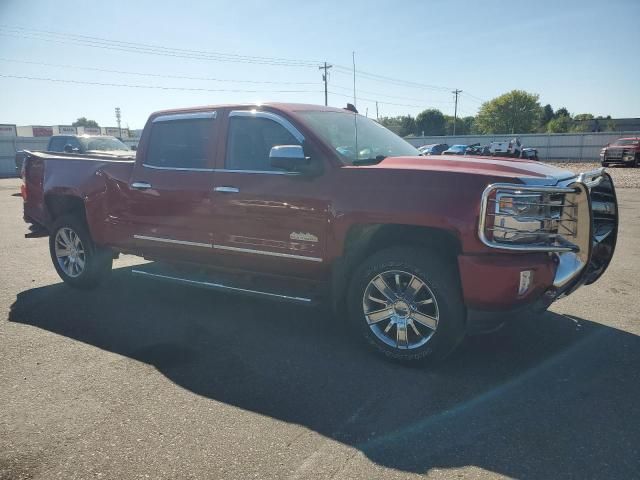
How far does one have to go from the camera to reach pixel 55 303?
5367 millimetres

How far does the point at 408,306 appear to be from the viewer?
145 inches

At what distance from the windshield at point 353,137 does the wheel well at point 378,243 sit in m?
0.59

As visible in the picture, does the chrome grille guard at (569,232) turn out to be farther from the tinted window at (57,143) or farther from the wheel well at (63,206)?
the tinted window at (57,143)

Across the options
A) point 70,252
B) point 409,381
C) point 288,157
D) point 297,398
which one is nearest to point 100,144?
point 70,252

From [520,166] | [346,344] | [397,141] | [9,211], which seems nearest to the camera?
[520,166]

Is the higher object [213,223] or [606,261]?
[213,223]

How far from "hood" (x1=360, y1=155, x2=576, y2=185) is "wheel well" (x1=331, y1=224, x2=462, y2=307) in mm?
451

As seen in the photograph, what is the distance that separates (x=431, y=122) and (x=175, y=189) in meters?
101

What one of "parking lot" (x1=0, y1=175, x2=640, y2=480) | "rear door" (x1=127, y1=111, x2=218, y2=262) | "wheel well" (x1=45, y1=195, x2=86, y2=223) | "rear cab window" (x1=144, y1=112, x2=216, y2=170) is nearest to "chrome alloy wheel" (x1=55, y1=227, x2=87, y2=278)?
"wheel well" (x1=45, y1=195, x2=86, y2=223)

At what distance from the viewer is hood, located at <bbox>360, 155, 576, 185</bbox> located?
11.2 feet

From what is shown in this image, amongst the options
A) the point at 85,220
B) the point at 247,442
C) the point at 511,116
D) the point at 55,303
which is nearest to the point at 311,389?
the point at 247,442

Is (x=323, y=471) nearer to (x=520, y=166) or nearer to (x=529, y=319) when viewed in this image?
(x=520, y=166)

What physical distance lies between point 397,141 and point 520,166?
149 centimetres

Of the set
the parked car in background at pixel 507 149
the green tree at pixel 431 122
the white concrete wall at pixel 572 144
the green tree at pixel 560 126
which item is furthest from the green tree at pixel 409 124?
the parked car in background at pixel 507 149
